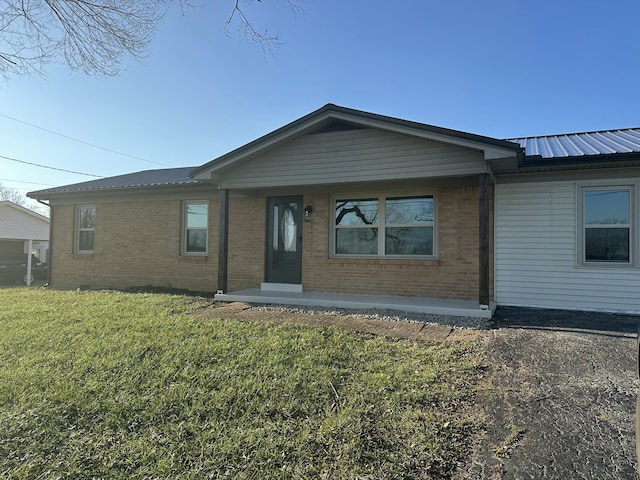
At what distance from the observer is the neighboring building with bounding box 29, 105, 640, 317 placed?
A: 6836 millimetres

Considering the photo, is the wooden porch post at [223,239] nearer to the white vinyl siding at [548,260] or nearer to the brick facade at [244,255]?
the brick facade at [244,255]

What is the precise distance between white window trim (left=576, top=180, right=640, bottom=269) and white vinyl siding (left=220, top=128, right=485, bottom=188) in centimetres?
261

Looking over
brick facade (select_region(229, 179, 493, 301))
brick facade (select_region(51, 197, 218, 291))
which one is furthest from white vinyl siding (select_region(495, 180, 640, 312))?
brick facade (select_region(51, 197, 218, 291))

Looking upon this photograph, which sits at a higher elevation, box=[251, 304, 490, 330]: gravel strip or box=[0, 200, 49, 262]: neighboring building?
box=[0, 200, 49, 262]: neighboring building

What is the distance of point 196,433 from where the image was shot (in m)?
2.67

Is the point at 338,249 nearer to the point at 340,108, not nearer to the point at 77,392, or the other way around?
the point at 340,108

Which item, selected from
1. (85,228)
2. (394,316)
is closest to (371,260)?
(394,316)

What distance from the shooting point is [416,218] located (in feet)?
27.2

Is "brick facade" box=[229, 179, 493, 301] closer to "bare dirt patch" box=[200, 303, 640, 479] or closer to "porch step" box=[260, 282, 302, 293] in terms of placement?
"porch step" box=[260, 282, 302, 293]

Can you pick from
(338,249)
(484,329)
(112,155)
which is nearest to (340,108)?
(338,249)

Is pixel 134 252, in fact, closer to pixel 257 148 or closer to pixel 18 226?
pixel 257 148

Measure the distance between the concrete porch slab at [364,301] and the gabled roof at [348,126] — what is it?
286cm

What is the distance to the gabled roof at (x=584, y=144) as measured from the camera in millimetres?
6730

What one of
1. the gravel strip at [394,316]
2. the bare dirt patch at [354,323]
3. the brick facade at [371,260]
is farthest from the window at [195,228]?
the gravel strip at [394,316]
